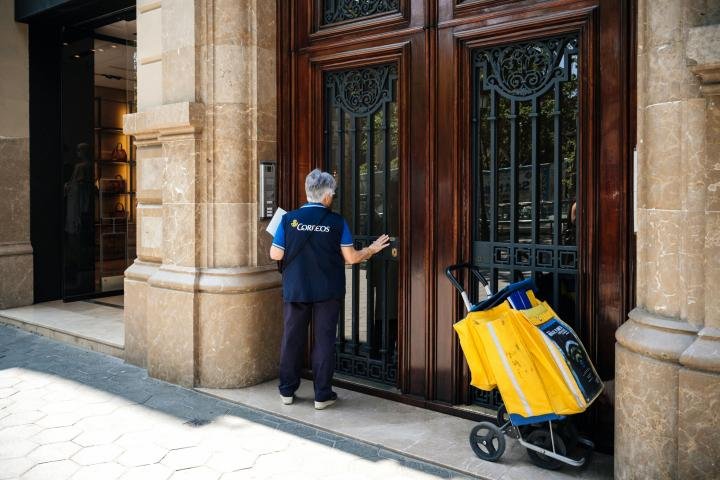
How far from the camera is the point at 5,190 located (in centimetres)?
877

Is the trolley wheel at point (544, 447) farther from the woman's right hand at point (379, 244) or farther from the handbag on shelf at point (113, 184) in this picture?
the handbag on shelf at point (113, 184)

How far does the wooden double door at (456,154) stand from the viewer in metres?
4.17

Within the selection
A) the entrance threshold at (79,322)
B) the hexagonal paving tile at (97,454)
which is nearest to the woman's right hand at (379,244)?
the hexagonal paving tile at (97,454)

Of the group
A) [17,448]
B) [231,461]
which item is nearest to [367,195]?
[231,461]

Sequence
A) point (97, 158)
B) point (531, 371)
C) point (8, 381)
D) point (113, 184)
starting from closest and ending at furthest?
1. point (531, 371)
2. point (8, 381)
3. point (97, 158)
4. point (113, 184)

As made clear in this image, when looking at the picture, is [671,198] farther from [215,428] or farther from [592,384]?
[215,428]

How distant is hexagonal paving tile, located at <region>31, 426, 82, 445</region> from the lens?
14.4 ft

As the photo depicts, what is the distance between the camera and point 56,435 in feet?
14.8

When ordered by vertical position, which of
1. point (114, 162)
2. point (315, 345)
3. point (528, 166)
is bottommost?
point (315, 345)

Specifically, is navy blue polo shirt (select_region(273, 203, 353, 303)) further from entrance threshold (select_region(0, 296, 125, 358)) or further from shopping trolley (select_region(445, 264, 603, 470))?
entrance threshold (select_region(0, 296, 125, 358))

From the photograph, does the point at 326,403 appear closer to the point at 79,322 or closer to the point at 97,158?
the point at 79,322

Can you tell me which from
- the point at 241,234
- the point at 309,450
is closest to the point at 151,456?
the point at 309,450

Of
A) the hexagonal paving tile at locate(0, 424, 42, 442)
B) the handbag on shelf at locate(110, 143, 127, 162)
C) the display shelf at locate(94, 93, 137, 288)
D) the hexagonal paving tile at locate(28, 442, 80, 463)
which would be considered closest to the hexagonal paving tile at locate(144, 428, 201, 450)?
the hexagonal paving tile at locate(28, 442, 80, 463)

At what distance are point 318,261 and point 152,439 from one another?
1.70 meters
